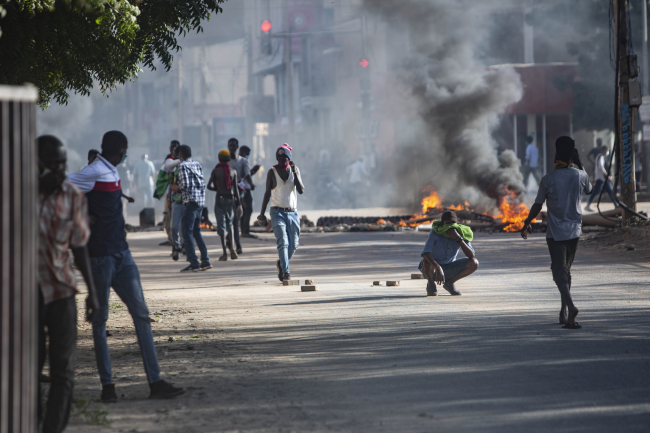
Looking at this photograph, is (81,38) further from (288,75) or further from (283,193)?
(288,75)

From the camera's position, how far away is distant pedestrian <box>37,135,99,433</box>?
3648 millimetres

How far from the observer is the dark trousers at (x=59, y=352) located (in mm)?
3711

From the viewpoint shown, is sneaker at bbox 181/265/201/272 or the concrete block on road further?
sneaker at bbox 181/265/201/272

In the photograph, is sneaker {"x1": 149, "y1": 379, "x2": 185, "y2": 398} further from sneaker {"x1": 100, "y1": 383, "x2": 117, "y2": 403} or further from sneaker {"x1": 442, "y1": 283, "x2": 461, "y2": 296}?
sneaker {"x1": 442, "y1": 283, "x2": 461, "y2": 296}

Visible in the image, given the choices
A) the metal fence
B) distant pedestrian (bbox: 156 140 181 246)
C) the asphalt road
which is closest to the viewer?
the metal fence

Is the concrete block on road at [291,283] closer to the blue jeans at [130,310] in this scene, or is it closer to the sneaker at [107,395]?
the blue jeans at [130,310]

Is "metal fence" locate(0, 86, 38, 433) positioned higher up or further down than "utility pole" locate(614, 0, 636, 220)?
further down

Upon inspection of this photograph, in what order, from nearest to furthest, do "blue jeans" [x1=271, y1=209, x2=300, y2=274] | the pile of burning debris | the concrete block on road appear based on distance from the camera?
"blue jeans" [x1=271, y1=209, x2=300, y2=274], the concrete block on road, the pile of burning debris

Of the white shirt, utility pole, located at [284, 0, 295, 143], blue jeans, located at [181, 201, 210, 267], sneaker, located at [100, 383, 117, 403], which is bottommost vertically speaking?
sneaker, located at [100, 383, 117, 403]

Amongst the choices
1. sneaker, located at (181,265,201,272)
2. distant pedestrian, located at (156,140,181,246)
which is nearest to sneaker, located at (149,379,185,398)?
sneaker, located at (181,265,201,272)

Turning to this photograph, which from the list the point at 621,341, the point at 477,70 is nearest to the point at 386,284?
the point at 621,341

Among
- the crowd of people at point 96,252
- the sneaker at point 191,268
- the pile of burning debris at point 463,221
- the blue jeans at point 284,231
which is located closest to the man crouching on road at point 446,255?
the crowd of people at point 96,252

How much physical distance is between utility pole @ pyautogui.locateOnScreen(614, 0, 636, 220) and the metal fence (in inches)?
497

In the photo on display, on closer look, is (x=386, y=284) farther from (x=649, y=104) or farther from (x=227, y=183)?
(x=649, y=104)
